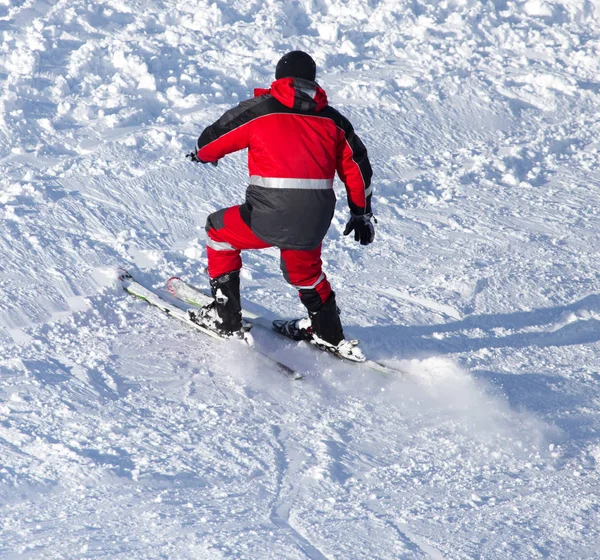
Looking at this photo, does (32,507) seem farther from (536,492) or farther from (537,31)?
(537,31)

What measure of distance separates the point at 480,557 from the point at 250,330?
6.72ft

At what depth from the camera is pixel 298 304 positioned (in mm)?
4973

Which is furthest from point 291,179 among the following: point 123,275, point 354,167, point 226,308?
point 123,275

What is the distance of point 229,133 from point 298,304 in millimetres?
1546

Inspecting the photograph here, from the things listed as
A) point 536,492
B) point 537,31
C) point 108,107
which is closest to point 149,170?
point 108,107

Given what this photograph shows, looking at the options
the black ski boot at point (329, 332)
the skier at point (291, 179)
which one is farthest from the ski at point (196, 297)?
the skier at point (291, 179)

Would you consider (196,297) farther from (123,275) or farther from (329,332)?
(329,332)

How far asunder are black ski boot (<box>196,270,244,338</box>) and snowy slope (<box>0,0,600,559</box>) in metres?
0.13

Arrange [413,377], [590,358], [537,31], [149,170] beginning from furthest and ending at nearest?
[537,31]
[149,170]
[590,358]
[413,377]

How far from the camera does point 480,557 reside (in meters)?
2.90

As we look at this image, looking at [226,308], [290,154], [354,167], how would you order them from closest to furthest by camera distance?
1. [290,154]
2. [354,167]
3. [226,308]

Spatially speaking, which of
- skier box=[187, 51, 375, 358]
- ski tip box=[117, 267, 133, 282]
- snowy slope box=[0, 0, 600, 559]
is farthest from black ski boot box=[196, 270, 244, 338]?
ski tip box=[117, 267, 133, 282]

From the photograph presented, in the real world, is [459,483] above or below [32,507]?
below

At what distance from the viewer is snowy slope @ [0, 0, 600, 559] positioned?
9.99 ft
